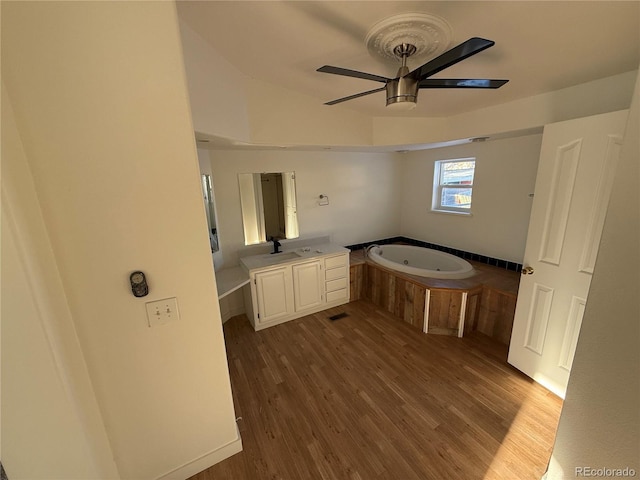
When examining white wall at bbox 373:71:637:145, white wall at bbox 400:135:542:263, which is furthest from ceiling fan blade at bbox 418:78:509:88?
white wall at bbox 400:135:542:263

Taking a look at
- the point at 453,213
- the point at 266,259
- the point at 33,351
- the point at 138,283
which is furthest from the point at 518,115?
the point at 33,351

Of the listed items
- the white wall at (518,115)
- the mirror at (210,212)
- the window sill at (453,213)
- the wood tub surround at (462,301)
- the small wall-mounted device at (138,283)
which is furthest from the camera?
the window sill at (453,213)

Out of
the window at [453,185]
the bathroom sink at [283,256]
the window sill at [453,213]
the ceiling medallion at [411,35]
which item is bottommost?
the bathroom sink at [283,256]

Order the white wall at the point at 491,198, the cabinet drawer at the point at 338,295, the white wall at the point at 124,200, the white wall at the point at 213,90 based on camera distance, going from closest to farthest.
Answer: the white wall at the point at 124,200 < the white wall at the point at 213,90 < the white wall at the point at 491,198 < the cabinet drawer at the point at 338,295

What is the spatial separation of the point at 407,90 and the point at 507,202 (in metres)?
2.40

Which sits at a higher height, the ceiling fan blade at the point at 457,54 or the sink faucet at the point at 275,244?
the ceiling fan blade at the point at 457,54

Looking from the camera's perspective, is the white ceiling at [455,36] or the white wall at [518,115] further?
the white wall at [518,115]

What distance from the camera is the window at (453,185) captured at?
134 inches

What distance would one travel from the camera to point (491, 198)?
10.2 feet

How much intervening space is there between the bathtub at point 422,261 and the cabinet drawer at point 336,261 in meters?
0.48

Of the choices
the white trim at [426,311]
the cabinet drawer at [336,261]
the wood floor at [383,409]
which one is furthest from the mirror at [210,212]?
the white trim at [426,311]

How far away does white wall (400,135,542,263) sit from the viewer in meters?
2.79

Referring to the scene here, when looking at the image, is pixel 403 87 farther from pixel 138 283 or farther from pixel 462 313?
pixel 462 313

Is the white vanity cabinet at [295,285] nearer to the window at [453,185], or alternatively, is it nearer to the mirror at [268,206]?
the mirror at [268,206]
